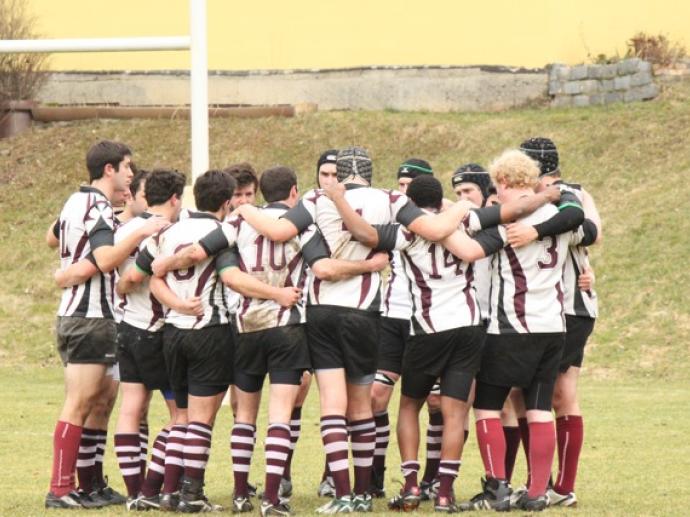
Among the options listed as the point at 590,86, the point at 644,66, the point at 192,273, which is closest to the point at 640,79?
the point at 644,66

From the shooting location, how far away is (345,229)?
8250 millimetres

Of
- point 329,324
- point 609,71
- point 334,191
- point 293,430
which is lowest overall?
point 293,430

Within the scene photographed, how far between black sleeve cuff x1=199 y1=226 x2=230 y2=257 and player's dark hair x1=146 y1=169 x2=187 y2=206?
467 millimetres

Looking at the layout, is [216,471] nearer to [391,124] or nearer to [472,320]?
[472,320]

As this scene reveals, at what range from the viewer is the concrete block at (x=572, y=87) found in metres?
24.7

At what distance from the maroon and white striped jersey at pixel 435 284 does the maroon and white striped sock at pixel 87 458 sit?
2112 mm

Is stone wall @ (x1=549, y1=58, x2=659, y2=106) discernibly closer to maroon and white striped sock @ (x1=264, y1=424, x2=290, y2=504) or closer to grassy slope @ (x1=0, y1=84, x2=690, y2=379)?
grassy slope @ (x1=0, y1=84, x2=690, y2=379)

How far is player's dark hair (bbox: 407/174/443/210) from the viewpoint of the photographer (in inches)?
334

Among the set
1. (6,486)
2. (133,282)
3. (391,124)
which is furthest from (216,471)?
(391,124)

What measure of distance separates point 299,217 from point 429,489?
1988mm

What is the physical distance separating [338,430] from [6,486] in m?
2.66

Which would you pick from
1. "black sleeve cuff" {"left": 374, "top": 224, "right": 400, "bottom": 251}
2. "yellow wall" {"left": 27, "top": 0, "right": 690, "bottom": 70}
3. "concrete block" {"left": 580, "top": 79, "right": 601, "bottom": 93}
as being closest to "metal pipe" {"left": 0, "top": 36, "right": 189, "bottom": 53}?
"black sleeve cuff" {"left": 374, "top": 224, "right": 400, "bottom": 251}

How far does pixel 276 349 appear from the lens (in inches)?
322

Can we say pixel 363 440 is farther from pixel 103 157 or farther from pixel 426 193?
pixel 103 157
